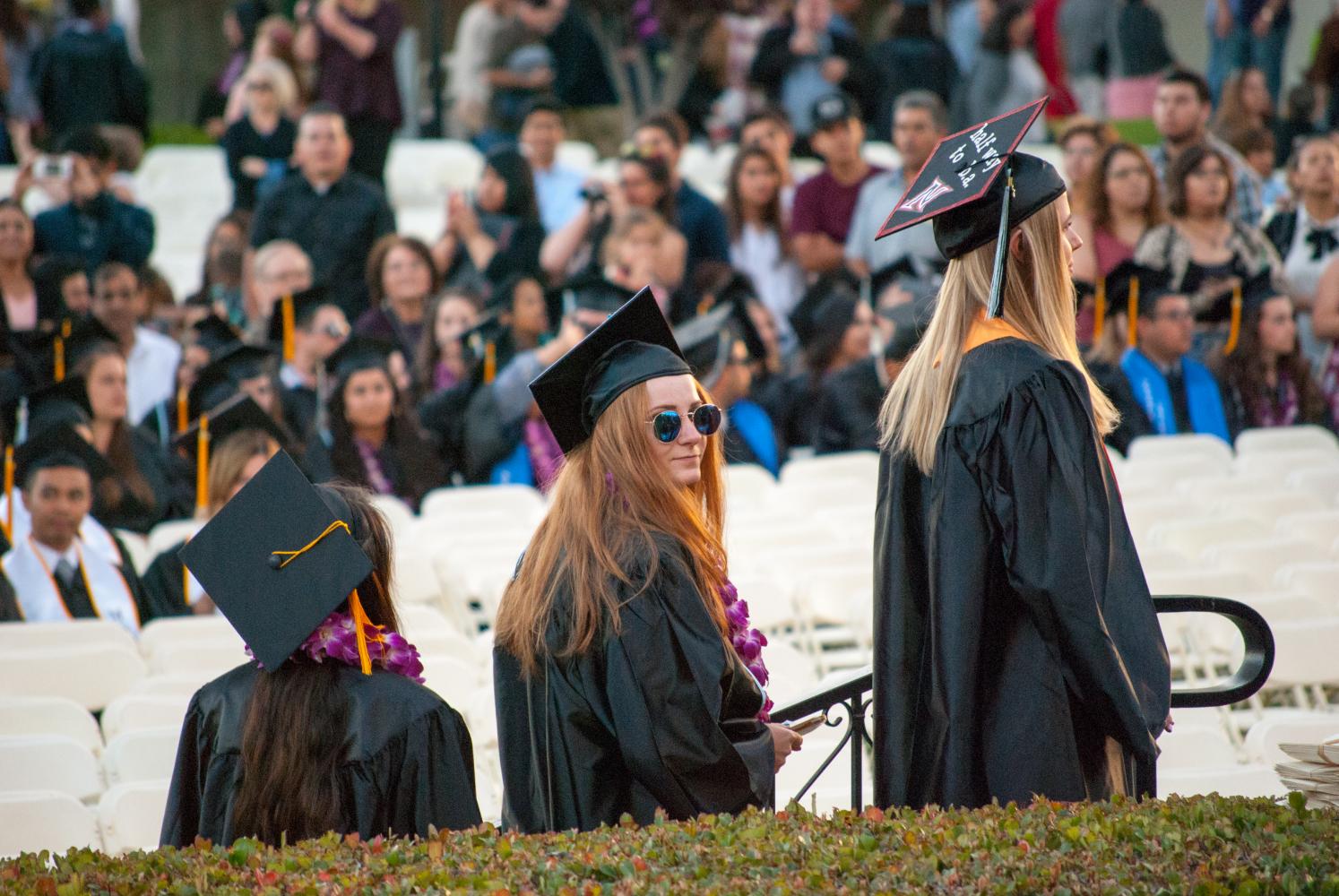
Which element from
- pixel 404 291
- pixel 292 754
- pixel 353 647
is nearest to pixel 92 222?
pixel 404 291

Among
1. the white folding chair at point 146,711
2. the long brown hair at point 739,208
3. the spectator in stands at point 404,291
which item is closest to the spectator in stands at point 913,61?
the long brown hair at point 739,208

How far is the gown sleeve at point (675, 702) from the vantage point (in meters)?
2.98

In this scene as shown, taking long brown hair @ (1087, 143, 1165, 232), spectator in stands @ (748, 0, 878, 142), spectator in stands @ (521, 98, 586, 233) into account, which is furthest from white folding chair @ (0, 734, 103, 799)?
spectator in stands @ (748, 0, 878, 142)

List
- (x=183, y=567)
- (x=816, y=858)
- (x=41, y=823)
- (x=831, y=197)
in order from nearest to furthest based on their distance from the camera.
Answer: (x=816, y=858) < (x=41, y=823) < (x=183, y=567) < (x=831, y=197)

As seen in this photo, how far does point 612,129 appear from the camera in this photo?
14805 mm

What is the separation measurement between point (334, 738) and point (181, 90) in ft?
51.7

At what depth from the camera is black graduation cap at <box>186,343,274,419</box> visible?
8516 millimetres

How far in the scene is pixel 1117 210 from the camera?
31.4 feet

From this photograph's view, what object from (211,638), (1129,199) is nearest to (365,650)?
(211,638)

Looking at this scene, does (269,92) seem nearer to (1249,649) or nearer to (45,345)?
(45,345)

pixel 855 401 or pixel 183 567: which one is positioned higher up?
pixel 855 401

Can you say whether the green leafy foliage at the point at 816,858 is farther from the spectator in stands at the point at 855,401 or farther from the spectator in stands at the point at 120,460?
the spectator in stands at the point at 855,401

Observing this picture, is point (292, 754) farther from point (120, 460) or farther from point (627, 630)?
point (120, 460)

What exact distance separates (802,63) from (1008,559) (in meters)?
10.6
